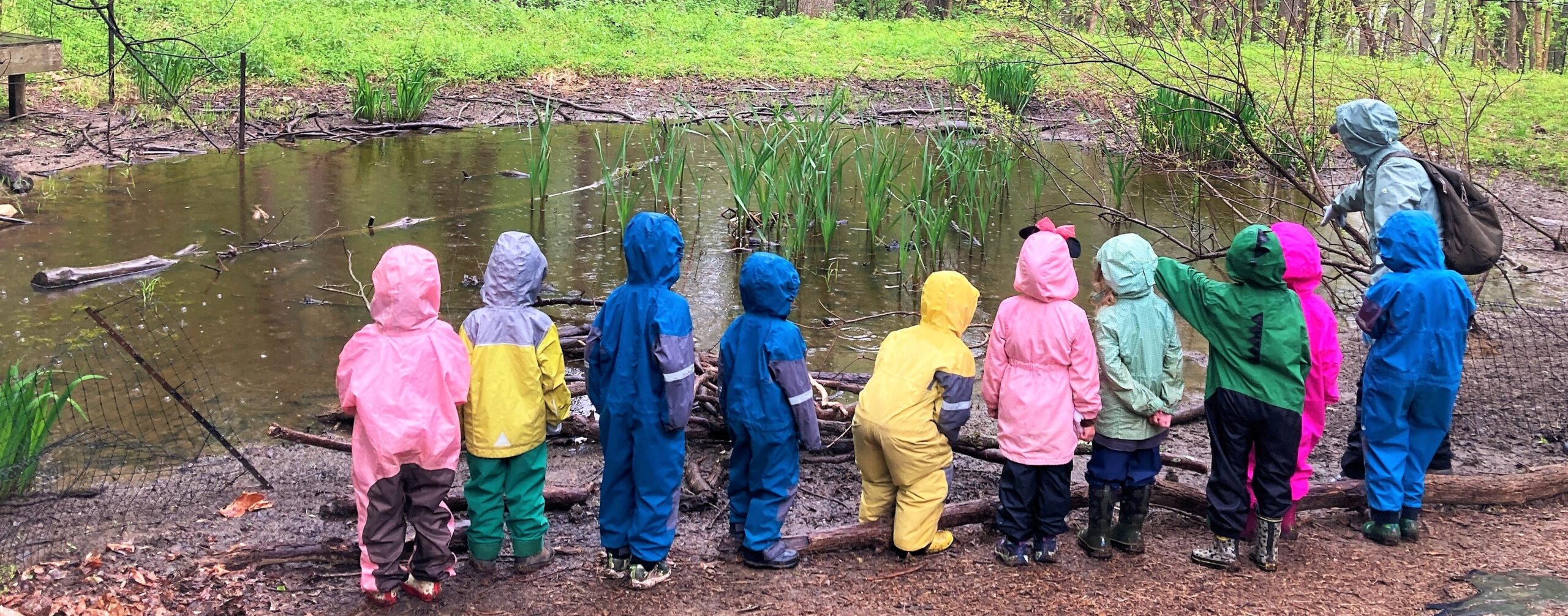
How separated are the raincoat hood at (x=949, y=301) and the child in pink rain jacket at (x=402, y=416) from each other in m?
1.50

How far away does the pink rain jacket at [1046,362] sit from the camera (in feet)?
12.8

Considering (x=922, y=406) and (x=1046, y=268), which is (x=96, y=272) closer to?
(x=922, y=406)

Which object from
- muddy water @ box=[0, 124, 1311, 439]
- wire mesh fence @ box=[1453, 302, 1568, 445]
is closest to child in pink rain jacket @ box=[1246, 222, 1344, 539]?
wire mesh fence @ box=[1453, 302, 1568, 445]

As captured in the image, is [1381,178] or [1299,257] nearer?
[1299,257]

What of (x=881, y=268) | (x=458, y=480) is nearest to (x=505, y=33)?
(x=881, y=268)

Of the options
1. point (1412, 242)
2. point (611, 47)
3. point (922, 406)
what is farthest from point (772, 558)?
point (611, 47)

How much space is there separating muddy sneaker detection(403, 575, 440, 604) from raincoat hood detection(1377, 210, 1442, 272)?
137 inches

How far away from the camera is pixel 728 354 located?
3898mm

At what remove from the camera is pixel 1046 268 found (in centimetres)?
388

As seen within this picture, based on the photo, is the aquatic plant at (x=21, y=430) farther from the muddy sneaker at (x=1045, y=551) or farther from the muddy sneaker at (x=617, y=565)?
the muddy sneaker at (x=1045, y=551)

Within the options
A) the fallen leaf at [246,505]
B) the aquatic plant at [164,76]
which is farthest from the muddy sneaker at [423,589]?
the aquatic plant at [164,76]

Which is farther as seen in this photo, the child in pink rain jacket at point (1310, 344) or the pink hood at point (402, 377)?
the child in pink rain jacket at point (1310, 344)

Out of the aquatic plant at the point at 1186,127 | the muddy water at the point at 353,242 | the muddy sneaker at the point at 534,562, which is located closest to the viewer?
the muddy sneaker at the point at 534,562

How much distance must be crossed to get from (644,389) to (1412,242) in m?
2.74
